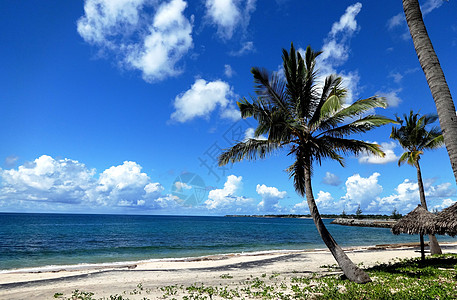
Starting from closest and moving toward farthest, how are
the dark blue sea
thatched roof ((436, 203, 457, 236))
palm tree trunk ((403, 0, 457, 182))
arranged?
palm tree trunk ((403, 0, 457, 182)) < thatched roof ((436, 203, 457, 236)) < the dark blue sea

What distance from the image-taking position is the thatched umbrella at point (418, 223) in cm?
1210

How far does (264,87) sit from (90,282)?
11.2 metres

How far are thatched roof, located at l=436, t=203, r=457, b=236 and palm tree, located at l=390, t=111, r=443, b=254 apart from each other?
12.8ft

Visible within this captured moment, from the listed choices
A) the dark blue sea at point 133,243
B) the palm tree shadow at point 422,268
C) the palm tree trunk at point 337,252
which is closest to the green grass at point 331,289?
the palm tree shadow at point 422,268

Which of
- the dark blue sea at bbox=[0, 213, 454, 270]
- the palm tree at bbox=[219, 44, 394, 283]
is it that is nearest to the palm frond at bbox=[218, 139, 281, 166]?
the palm tree at bbox=[219, 44, 394, 283]

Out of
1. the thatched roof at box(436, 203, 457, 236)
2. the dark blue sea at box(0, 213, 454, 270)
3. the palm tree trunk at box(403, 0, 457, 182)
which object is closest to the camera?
the palm tree trunk at box(403, 0, 457, 182)

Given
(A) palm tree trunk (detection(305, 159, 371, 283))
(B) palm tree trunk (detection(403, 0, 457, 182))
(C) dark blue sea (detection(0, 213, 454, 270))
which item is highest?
(B) palm tree trunk (detection(403, 0, 457, 182))

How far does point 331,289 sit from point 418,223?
278 inches

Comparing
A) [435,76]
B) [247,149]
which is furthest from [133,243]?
[435,76]

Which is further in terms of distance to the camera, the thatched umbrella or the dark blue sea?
the dark blue sea

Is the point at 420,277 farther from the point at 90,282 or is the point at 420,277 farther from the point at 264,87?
the point at 90,282

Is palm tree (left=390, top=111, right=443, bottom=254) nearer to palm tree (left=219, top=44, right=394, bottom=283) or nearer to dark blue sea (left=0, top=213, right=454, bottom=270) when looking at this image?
palm tree (left=219, top=44, right=394, bottom=283)

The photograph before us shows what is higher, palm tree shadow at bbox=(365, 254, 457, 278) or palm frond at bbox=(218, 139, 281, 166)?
palm frond at bbox=(218, 139, 281, 166)

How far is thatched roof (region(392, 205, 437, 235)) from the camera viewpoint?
1210cm
